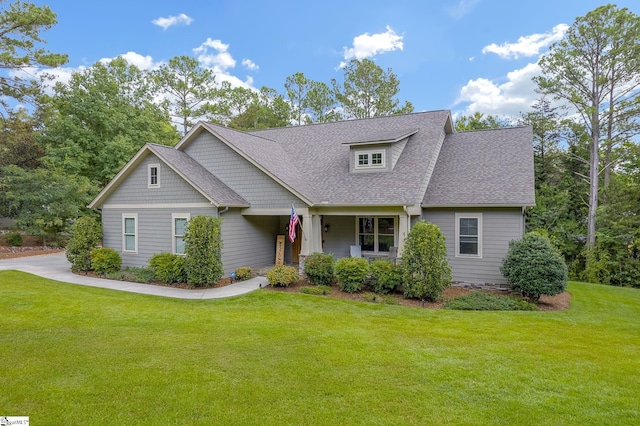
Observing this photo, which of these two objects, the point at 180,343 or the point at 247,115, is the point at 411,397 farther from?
the point at 247,115

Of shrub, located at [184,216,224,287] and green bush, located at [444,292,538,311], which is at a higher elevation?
shrub, located at [184,216,224,287]

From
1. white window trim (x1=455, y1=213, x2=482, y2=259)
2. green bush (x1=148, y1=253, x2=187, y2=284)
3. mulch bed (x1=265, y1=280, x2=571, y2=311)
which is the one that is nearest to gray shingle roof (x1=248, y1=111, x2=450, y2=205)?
white window trim (x1=455, y1=213, x2=482, y2=259)

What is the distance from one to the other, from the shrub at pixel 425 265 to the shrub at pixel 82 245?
12.1 meters

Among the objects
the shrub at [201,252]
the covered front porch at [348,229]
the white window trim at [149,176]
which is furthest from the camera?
the white window trim at [149,176]

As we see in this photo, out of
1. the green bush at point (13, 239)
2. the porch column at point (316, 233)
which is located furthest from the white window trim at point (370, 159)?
the green bush at point (13, 239)

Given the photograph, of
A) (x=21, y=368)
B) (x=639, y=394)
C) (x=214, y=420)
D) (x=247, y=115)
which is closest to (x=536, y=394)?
(x=639, y=394)

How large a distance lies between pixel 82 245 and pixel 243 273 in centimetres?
673

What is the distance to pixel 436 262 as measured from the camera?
10086 mm

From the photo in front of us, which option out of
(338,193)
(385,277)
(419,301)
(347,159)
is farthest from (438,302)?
(347,159)

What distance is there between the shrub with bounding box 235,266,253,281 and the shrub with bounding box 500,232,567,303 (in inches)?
333

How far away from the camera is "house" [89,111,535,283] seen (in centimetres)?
1232

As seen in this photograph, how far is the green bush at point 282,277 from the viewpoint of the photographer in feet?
37.5

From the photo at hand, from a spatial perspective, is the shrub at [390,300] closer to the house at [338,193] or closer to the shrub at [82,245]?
the house at [338,193]

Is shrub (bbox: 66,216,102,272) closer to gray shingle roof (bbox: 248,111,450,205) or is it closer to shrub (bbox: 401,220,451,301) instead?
gray shingle roof (bbox: 248,111,450,205)
